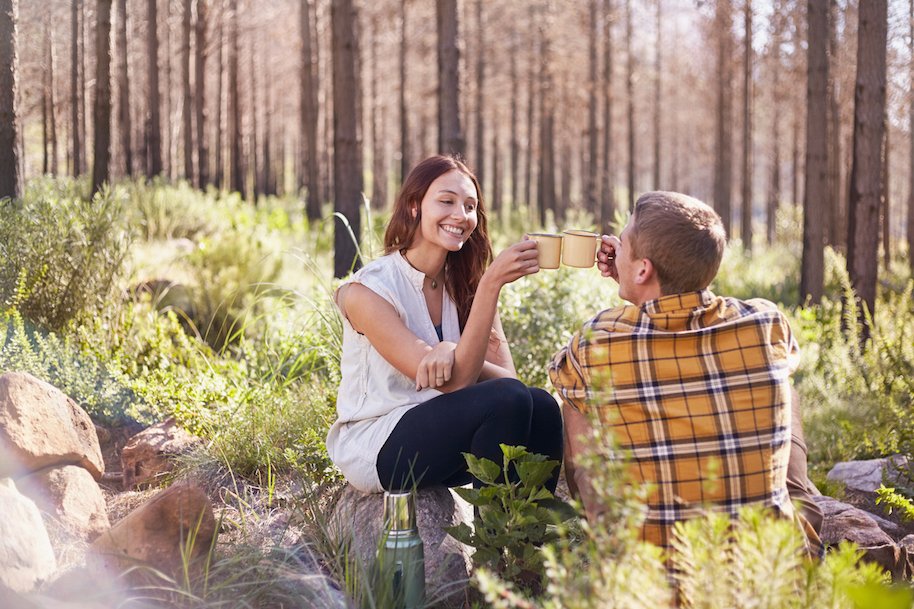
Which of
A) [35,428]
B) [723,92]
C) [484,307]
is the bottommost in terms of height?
[35,428]

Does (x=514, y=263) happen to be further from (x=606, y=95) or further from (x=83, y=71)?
(x=83, y=71)

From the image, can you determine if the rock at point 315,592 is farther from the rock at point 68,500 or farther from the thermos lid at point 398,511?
the rock at point 68,500

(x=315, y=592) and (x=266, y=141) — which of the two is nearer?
(x=315, y=592)

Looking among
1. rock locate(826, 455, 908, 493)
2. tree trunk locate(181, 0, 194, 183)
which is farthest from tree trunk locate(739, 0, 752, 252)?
rock locate(826, 455, 908, 493)

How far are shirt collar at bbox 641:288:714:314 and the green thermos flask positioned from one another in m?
0.94

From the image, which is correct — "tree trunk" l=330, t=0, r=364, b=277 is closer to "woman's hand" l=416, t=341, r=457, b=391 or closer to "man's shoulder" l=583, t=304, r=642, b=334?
"woman's hand" l=416, t=341, r=457, b=391

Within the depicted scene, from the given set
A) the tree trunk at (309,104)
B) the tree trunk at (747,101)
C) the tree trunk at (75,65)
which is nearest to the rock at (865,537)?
the tree trunk at (309,104)

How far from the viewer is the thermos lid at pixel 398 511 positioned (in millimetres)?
2680

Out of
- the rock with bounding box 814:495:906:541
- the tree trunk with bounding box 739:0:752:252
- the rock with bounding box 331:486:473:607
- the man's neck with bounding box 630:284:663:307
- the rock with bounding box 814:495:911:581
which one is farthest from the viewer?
the tree trunk with bounding box 739:0:752:252

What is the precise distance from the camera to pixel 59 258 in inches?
195

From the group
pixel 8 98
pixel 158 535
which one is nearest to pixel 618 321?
pixel 158 535

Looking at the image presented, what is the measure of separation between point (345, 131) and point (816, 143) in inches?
176

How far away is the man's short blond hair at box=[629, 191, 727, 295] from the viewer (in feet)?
7.51

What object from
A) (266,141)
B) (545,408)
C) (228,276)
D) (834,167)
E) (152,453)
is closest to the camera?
(545,408)
